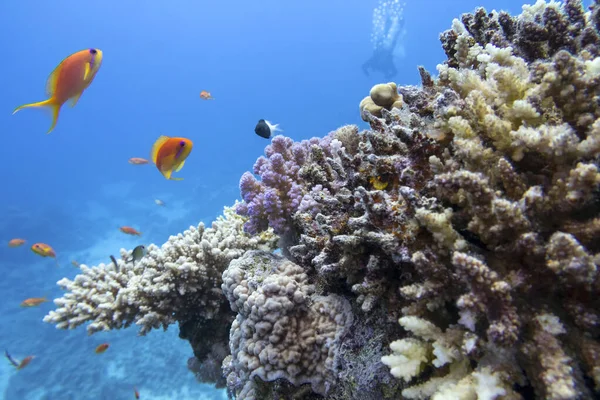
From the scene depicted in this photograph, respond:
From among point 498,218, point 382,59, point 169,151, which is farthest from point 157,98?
point 498,218

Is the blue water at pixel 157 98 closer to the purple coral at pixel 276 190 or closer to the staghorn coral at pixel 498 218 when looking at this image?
the purple coral at pixel 276 190

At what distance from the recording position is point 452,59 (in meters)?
3.12

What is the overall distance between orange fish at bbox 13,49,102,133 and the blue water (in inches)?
870

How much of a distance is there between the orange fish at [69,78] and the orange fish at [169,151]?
103cm

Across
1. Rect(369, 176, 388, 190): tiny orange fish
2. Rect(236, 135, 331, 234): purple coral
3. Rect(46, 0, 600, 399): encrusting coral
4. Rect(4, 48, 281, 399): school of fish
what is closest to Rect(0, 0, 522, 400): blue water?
Rect(4, 48, 281, 399): school of fish

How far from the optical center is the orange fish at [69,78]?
11.6 ft

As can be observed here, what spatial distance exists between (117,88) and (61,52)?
77.2 feet

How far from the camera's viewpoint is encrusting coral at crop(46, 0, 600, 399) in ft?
4.52

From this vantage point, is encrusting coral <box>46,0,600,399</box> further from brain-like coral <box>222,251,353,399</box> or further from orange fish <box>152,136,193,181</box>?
orange fish <box>152,136,193,181</box>

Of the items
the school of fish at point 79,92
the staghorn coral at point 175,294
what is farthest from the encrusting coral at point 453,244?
the school of fish at point 79,92

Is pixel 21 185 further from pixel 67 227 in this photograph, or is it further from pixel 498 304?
pixel 498 304

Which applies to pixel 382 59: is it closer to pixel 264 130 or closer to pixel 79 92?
pixel 264 130

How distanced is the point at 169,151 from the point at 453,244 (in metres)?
3.26

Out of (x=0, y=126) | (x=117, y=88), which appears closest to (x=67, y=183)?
(x=0, y=126)
